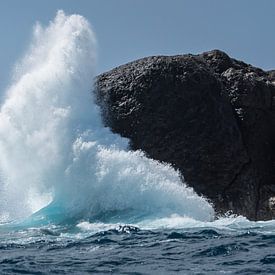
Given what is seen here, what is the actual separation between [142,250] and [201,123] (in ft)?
29.5

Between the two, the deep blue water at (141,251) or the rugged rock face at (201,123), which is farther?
the rugged rock face at (201,123)

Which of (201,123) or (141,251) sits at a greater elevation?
(201,123)

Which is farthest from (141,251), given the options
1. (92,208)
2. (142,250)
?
(92,208)

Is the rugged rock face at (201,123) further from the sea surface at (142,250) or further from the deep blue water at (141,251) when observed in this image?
the deep blue water at (141,251)

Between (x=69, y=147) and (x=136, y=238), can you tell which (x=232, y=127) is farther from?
(x=136, y=238)

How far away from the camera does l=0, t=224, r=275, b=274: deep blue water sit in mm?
7902

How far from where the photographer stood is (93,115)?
60.3 feet

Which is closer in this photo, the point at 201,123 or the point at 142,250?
the point at 142,250

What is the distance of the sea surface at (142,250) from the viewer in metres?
7.91

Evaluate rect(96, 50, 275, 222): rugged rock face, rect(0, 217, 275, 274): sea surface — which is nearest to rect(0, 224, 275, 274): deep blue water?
rect(0, 217, 275, 274): sea surface

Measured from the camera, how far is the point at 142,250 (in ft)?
31.2

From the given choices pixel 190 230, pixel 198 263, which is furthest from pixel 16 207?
pixel 198 263

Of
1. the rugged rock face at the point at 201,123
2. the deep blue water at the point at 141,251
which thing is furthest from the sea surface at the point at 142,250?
the rugged rock face at the point at 201,123

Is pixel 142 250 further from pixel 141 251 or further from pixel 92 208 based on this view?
pixel 92 208
